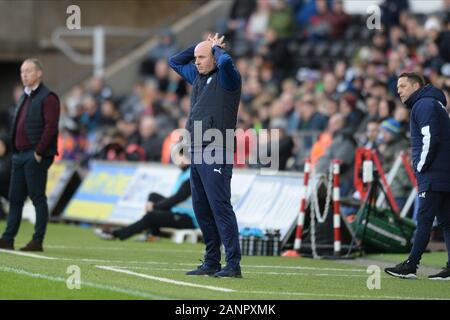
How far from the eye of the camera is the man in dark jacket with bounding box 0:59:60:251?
15.8 metres

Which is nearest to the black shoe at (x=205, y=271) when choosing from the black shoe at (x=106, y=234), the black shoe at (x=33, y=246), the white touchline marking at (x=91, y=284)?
the white touchline marking at (x=91, y=284)

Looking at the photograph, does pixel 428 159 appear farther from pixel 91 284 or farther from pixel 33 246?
pixel 33 246

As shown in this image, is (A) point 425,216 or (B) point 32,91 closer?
(A) point 425,216

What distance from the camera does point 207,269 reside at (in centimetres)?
1312

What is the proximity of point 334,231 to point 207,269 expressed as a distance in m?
3.97

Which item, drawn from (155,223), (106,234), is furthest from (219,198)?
(106,234)

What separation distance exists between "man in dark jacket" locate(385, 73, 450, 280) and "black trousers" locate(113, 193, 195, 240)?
227 inches

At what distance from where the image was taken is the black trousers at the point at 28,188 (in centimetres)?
1577

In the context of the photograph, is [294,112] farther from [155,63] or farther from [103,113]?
[155,63]

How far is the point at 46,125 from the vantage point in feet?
51.6

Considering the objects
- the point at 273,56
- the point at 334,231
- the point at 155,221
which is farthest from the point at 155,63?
the point at 334,231

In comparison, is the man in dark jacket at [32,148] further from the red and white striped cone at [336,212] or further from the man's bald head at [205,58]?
the red and white striped cone at [336,212]

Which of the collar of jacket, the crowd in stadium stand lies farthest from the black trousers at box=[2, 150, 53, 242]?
the crowd in stadium stand

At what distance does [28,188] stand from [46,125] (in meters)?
0.82
